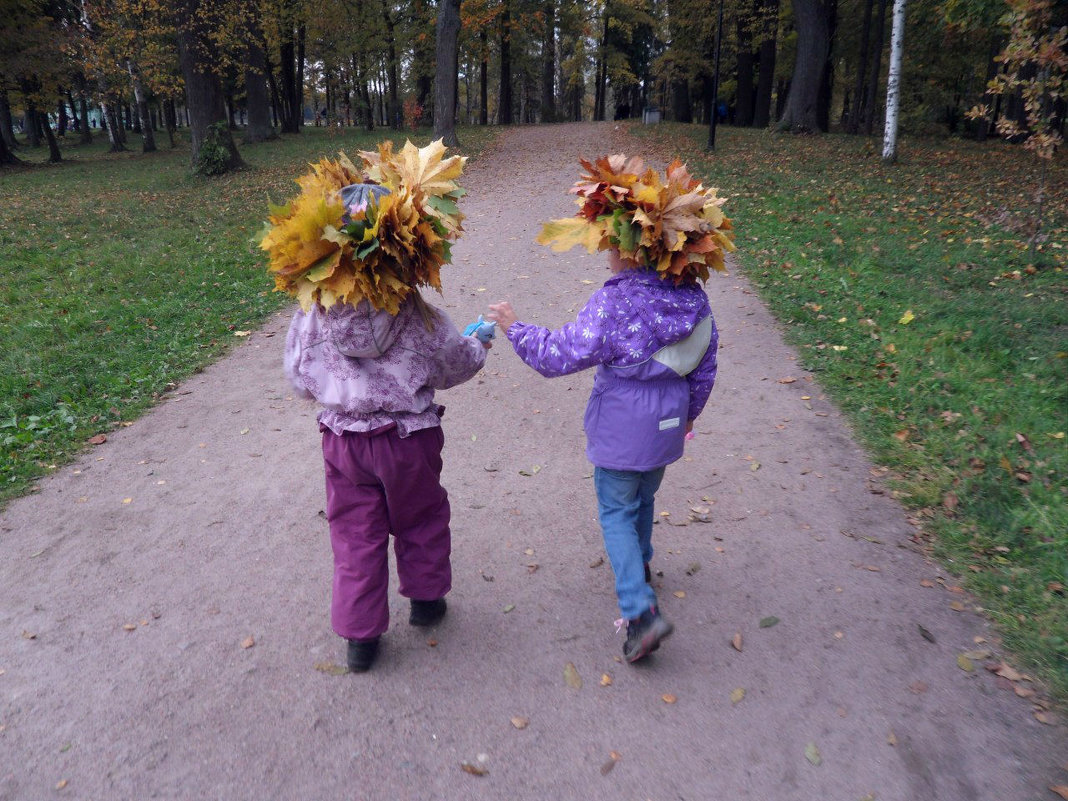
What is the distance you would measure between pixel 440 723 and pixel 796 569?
1.95 metres

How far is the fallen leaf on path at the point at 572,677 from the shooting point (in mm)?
3053

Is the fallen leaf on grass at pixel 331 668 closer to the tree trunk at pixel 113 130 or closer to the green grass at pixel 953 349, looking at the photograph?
the green grass at pixel 953 349

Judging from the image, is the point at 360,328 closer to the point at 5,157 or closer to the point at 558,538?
the point at 558,538

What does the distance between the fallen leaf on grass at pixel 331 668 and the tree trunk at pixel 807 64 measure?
23157 millimetres

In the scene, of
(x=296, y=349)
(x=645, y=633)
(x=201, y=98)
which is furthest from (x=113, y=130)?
(x=645, y=633)

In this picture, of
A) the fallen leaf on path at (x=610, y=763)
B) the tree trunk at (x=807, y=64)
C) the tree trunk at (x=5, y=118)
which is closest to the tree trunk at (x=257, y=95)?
the tree trunk at (x=5, y=118)

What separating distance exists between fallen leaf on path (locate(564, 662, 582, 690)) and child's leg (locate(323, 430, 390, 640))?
30.4 inches

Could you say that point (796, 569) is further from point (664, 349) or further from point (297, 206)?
point (297, 206)

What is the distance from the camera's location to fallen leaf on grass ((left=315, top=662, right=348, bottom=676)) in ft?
10.3

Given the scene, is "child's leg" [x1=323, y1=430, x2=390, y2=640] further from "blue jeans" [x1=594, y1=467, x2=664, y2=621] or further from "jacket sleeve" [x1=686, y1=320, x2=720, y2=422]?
"jacket sleeve" [x1=686, y1=320, x2=720, y2=422]

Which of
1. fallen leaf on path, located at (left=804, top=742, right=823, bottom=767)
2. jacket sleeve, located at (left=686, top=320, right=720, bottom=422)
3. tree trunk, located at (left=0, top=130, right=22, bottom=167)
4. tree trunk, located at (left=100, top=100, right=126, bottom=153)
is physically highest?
tree trunk, located at (left=100, top=100, right=126, bottom=153)

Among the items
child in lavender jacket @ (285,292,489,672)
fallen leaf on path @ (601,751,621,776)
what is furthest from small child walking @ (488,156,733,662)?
fallen leaf on path @ (601,751,621,776)

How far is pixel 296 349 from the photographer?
2.91 metres

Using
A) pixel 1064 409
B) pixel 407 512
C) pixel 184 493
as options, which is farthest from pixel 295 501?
pixel 1064 409
